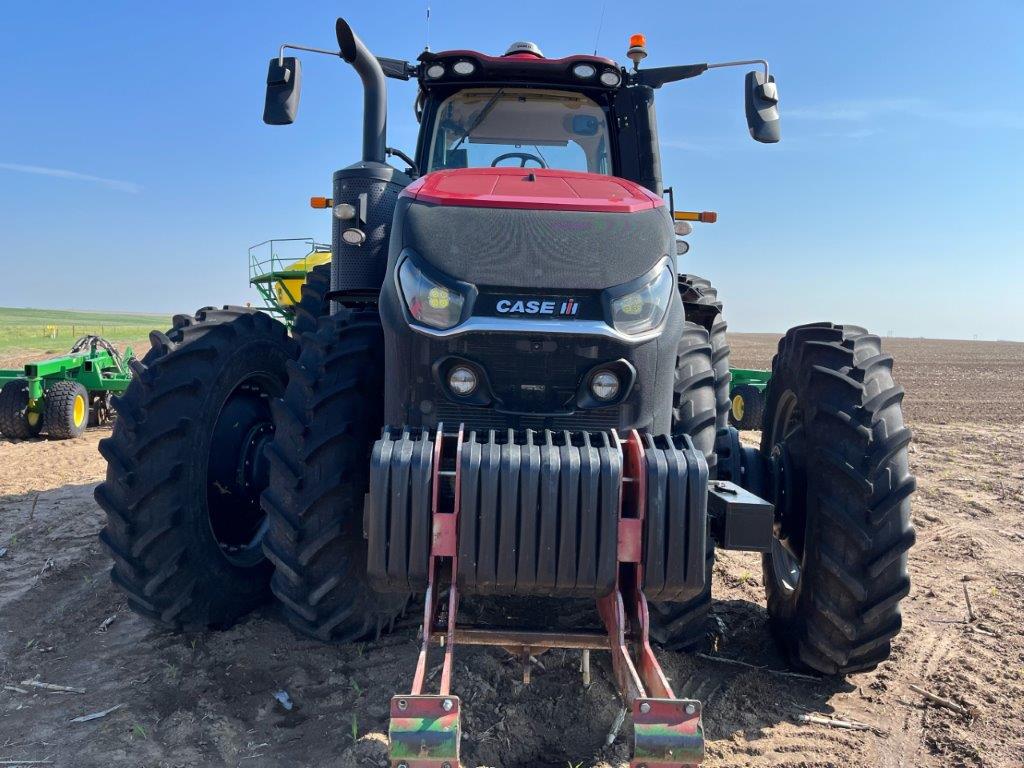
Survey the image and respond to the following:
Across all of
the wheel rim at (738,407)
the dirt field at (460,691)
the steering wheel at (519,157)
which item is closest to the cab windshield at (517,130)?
the steering wheel at (519,157)

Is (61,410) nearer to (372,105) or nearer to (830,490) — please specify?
(372,105)

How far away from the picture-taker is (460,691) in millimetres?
3098

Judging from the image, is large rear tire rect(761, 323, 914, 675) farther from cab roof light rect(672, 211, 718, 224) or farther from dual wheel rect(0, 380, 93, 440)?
dual wheel rect(0, 380, 93, 440)

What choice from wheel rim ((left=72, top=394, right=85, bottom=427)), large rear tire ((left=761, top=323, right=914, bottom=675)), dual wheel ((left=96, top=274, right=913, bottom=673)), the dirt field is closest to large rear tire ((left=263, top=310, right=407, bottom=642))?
dual wheel ((left=96, top=274, right=913, bottom=673))

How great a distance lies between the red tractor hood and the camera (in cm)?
294

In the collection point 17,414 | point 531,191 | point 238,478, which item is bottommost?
point 17,414

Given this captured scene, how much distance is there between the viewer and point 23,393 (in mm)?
9375

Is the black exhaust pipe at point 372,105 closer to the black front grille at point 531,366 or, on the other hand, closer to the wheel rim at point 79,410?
the black front grille at point 531,366

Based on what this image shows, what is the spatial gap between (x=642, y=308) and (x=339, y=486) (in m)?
1.37

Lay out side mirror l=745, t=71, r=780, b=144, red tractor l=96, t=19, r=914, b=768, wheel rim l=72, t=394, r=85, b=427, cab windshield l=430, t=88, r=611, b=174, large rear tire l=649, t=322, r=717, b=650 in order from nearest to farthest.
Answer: red tractor l=96, t=19, r=914, b=768, large rear tire l=649, t=322, r=717, b=650, side mirror l=745, t=71, r=780, b=144, cab windshield l=430, t=88, r=611, b=174, wheel rim l=72, t=394, r=85, b=427

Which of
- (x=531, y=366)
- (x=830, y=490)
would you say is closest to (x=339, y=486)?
(x=531, y=366)

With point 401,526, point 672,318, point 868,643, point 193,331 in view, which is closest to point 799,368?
point 672,318

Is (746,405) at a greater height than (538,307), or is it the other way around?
(538,307)

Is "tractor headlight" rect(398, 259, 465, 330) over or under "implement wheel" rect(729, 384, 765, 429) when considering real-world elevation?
over
